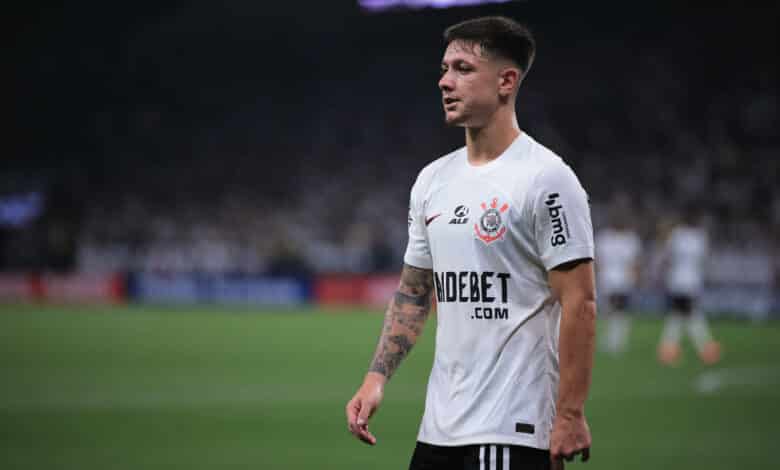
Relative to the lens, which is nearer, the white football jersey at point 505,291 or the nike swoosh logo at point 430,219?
the white football jersey at point 505,291

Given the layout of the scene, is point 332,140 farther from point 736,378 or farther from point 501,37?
point 501,37

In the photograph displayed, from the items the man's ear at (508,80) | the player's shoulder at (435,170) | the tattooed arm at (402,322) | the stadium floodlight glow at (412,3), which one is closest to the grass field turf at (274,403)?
the tattooed arm at (402,322)

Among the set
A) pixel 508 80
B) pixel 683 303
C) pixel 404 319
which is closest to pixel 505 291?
pixel 404 319

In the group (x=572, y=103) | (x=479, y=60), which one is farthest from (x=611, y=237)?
(x=479, y=60)

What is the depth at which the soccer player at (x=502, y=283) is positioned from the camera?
3.86 meters

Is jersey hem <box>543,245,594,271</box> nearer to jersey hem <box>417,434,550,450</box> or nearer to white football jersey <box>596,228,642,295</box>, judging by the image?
jersey hem <box>417,434,550,450</box>

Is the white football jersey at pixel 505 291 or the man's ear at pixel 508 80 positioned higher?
the man's ear at pixel 508 80

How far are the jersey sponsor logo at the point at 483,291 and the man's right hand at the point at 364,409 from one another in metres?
0.53

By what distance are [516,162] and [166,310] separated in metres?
30.0

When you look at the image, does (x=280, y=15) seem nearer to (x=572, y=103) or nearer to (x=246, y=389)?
(x=572, y=103)

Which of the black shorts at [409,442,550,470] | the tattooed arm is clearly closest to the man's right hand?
the tattooed arm

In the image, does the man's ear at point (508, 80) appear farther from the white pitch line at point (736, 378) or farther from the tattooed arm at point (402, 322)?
the white pitch line at point (736, 378)

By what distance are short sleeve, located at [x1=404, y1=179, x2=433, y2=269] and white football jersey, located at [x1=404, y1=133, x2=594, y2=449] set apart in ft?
0.67

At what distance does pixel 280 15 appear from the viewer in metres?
43.9
